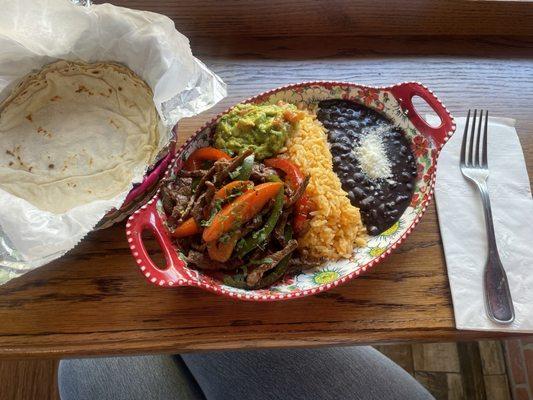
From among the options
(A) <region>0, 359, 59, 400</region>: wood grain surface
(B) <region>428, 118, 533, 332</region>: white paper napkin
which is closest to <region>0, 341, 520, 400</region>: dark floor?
(A) <region>0, 359, 59, 400</region>: wood grain surface

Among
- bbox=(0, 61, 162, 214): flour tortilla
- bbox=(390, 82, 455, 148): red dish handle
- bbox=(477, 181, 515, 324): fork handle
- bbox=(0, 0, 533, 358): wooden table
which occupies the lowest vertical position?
bbox=(0, 0, 533, 358): wooden table

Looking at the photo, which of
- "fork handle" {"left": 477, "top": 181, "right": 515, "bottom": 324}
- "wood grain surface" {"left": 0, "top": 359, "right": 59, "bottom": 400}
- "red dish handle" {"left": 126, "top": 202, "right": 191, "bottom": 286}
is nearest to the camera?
"red dish handle" {"left": 126, "top": 202, "right": 191, "bottom": 286}

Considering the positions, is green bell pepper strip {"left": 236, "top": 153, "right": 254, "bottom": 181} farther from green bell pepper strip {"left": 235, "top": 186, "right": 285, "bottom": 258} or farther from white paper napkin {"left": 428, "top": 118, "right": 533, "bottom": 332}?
white paper napkin {"left": 428, "top": 118, "right": 533, "bottom": 332}

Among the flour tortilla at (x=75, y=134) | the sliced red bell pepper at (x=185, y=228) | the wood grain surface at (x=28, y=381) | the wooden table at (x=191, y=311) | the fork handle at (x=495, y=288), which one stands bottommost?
the wood grain surface at (x=28, y=381)

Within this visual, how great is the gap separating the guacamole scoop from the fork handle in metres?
0.59

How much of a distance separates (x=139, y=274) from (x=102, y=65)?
610 millimetres

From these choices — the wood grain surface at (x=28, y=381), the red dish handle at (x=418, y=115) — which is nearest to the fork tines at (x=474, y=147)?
the red dish handle at (x=418, y=115)

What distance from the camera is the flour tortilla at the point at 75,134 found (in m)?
1.32

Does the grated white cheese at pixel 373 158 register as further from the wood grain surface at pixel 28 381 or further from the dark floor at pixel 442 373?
the wood grain surface at pixel 28 381

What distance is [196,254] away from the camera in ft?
4.05

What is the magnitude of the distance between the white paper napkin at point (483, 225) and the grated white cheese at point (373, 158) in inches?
6.6

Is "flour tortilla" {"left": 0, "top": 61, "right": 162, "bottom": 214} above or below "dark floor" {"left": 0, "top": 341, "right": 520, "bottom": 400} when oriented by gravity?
above

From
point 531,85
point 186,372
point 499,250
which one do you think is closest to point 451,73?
point 531,85

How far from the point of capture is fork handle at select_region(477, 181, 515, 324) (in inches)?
47.3
